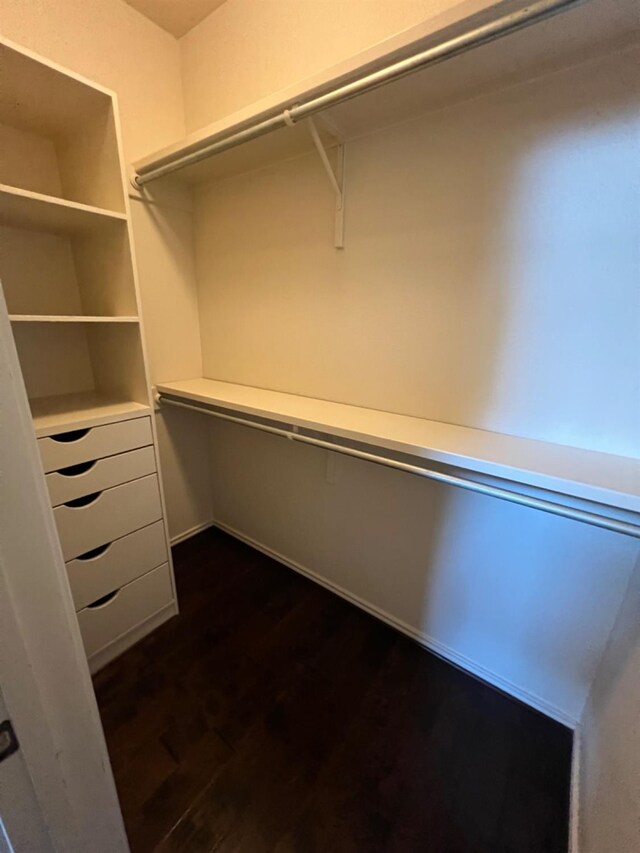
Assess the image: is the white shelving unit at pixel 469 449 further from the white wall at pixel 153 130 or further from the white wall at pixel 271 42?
the white wall at pixel 271 42

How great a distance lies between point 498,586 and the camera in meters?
1.23

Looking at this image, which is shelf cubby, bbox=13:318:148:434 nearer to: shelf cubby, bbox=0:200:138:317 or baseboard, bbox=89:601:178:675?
shelf cubby, bbox=0:200:138:317

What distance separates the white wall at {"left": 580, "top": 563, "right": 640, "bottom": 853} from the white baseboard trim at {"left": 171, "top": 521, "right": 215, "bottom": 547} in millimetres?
1947

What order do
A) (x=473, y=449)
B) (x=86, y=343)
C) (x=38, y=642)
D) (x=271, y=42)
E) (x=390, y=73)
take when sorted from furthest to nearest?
(x=86, y=343) < (x=271, y=42) < (x=473, y=449) < (x=390, y=73) < (x=38, y=642)

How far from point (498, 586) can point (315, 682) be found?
763mm

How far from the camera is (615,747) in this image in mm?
849

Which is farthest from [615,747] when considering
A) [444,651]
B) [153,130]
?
[153,130]

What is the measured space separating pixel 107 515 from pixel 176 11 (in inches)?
81.3

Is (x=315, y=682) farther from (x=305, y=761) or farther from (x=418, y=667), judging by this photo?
A: (x=418, y=667)

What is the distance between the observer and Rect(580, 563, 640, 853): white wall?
71 cm

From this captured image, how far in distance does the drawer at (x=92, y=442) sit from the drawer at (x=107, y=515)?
0.49 ft

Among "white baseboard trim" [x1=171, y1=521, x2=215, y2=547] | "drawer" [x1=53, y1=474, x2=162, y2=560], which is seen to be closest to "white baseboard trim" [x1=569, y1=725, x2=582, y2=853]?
"drawer" [x1=53, y1=474, x2=162, y2=560]

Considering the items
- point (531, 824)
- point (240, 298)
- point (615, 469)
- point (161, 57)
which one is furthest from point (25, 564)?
point (161, 57)

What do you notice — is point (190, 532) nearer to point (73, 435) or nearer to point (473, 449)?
point (73, 435)
